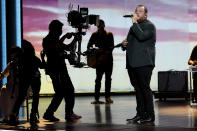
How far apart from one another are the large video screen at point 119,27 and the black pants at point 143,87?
7.16 meters

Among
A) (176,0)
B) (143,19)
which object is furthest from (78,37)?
(176,0)

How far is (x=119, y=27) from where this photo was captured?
47.7 feet

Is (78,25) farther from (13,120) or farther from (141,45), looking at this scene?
(13,120)

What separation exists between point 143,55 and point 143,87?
46 cm

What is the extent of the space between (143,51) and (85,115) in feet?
6.79

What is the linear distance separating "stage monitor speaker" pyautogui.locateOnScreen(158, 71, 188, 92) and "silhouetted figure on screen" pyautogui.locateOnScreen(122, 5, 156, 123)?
16.4 ft

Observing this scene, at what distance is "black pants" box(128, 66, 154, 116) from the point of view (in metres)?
6.96

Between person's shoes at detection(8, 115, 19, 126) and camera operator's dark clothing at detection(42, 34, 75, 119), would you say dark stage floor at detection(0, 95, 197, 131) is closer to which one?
person's shoes at detection(8, 115, 19, 126)

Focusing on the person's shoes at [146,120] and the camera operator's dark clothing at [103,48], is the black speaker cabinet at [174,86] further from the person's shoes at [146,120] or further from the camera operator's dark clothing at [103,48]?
the person's shoes at [146,120]

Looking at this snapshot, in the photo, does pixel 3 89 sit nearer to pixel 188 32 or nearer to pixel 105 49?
pixel 105 49

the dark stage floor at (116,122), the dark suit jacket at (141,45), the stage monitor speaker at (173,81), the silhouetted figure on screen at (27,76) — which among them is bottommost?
the dark stage floor at (116,122)

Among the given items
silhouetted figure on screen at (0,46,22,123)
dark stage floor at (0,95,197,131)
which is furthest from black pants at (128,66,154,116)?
silhouetted figure on screen at (0,46,22,123)

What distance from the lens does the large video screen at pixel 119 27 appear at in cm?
1420

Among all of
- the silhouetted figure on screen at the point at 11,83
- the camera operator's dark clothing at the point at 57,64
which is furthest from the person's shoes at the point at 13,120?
the camera operator's dark clothing at the point at 57,64
